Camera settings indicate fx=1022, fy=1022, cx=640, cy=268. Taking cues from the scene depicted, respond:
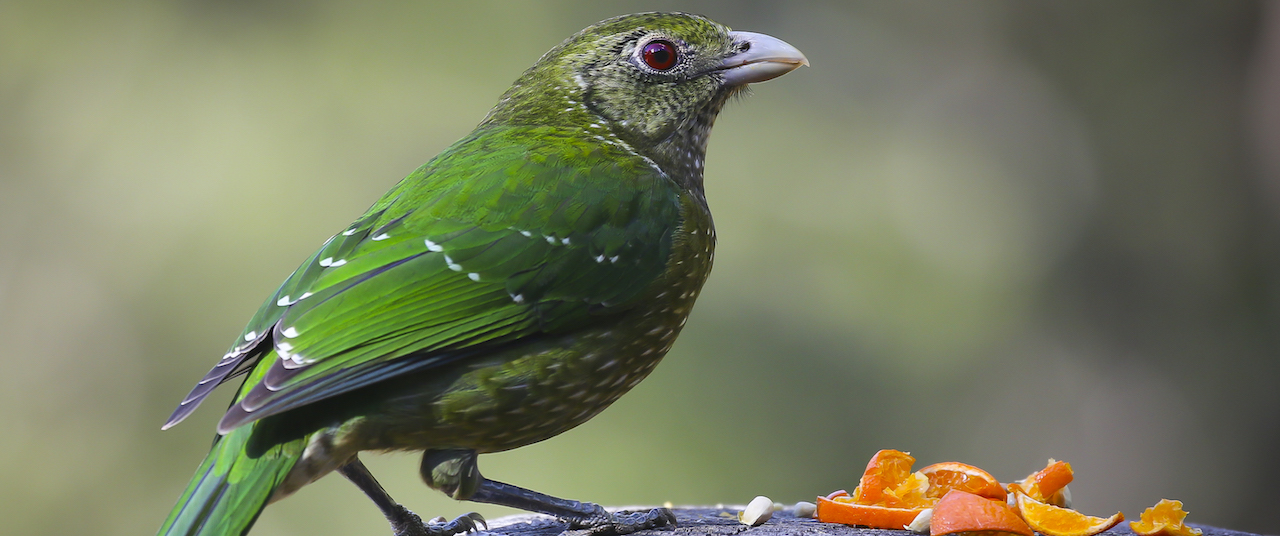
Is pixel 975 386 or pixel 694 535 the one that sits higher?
pixel 694 535

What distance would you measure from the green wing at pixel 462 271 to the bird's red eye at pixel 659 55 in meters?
0.40

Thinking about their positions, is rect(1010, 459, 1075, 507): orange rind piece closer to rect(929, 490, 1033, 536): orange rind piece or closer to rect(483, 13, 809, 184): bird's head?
rect(929, 490, 1033, 536): orange rind piece

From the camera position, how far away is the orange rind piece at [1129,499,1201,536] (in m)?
2.93

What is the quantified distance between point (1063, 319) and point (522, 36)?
473 centimetres

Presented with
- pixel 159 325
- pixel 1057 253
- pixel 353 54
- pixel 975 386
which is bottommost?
pixel 975 386

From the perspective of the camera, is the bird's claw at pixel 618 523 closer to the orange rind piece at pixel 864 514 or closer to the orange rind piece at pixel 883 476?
the orange rind piece at pixel 864 514

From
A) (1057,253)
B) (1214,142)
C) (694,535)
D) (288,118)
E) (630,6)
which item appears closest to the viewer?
(694,535)

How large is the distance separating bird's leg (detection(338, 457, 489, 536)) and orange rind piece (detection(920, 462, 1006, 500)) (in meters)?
1.45

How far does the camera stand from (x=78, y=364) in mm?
7660

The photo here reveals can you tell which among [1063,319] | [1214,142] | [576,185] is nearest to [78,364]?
[576,185]

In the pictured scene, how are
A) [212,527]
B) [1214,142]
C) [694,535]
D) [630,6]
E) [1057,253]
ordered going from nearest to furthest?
[212,527]
[694,535]
[1214,142]
[1057,253]
[630,6]

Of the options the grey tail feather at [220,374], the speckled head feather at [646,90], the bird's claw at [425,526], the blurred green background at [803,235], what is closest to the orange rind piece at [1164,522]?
the speckled head feather at [646,90]

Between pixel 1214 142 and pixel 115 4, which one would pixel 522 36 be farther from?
pixel 1214 142

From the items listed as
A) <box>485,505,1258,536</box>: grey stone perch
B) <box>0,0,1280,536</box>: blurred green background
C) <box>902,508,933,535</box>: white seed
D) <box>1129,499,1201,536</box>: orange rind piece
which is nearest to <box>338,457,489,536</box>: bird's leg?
<box>485,505,1258,536</box>: grey stone perch
